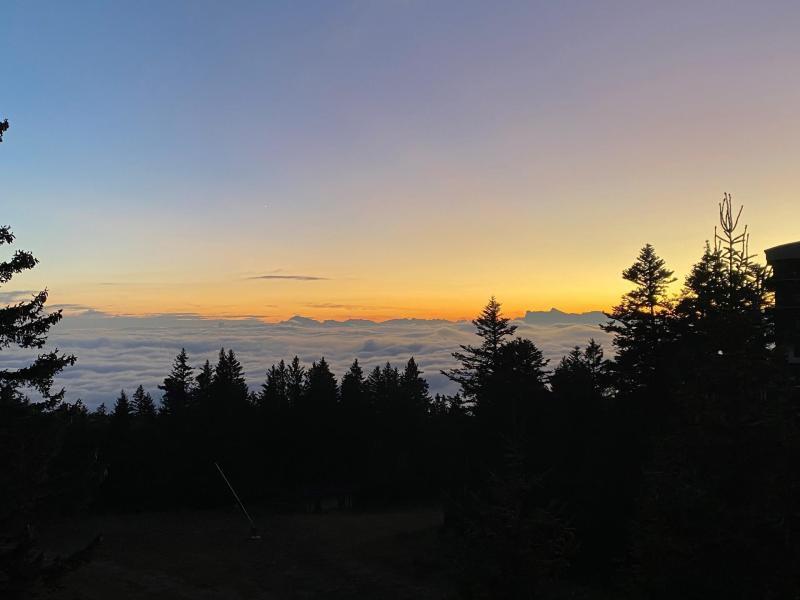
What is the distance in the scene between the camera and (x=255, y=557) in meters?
34.6

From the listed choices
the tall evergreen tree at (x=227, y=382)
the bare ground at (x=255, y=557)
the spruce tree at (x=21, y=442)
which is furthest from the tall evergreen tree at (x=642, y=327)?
the tall evergreen tree at (x=227, y=382)

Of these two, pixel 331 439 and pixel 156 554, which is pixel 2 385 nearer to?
pixel 156 554

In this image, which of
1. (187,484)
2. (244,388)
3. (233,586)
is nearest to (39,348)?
(233,586)

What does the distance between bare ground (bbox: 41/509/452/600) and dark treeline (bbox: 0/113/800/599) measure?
3.66 meters

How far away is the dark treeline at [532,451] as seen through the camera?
412 inches

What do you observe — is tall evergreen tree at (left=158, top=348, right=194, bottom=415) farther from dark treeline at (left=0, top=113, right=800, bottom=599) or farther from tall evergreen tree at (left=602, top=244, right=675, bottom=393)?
tall evergreen tree at (left=602, top=244, right=675, bottom=393)

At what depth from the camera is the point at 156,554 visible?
35.2 m

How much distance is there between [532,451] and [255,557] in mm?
17219

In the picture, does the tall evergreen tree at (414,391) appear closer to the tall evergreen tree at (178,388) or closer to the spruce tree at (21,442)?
the tall evergreen tree at (178,388)

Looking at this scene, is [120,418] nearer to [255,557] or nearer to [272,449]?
[272,449]

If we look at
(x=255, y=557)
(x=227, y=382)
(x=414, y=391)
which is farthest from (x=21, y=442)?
(x=414, y=391)

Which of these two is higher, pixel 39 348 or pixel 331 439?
pixel 39 348

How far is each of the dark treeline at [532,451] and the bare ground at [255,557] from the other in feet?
12.0

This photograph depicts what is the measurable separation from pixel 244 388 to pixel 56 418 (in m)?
43.3
